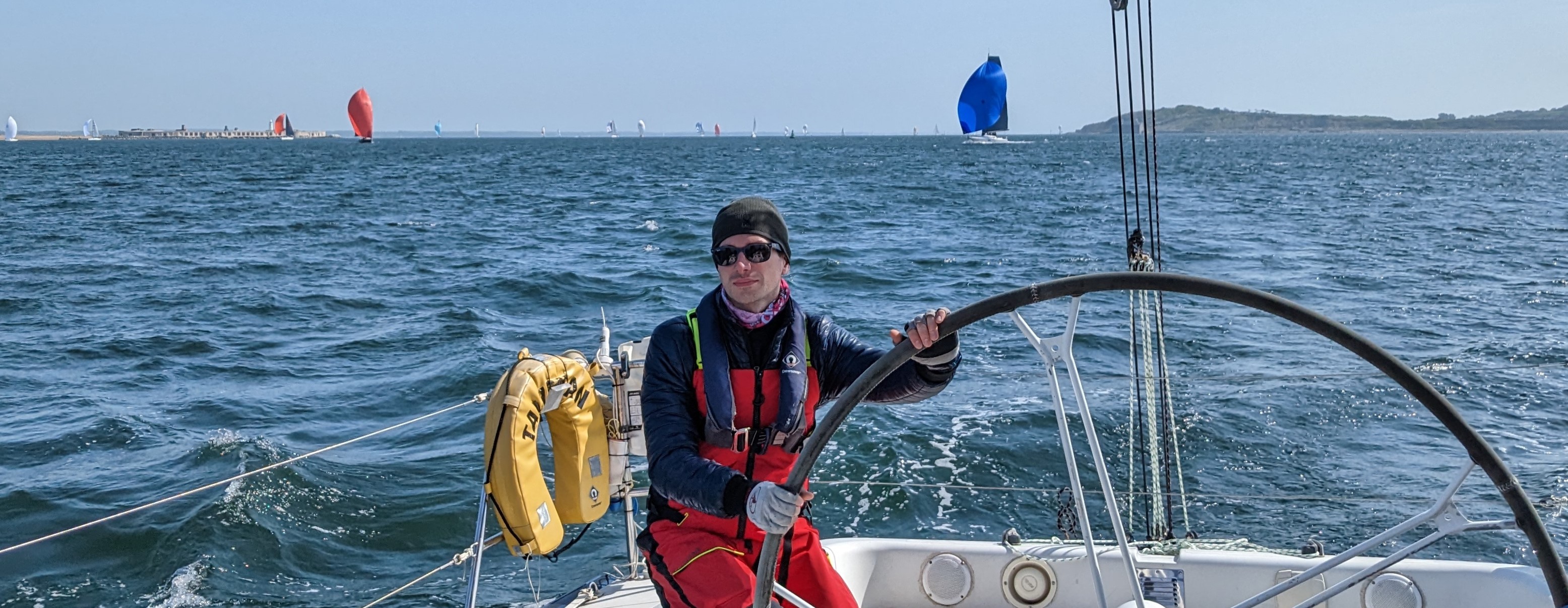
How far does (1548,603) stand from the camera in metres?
2.82

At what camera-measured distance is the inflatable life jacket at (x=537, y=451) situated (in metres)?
3.03

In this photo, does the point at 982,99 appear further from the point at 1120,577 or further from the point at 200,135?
the point at 200,135

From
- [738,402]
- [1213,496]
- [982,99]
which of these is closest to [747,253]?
[738,402]

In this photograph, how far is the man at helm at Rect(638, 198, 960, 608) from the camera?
230cm

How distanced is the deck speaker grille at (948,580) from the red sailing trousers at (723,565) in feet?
2.90

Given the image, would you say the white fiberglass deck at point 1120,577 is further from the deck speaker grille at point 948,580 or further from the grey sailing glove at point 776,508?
the grey sailing glove at point 776,508

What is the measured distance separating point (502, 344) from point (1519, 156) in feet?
222

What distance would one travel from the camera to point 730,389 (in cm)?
234

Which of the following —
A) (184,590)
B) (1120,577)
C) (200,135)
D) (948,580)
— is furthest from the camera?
(200,135)

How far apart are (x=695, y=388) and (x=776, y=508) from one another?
58 cm

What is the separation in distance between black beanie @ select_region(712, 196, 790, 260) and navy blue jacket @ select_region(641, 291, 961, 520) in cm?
18

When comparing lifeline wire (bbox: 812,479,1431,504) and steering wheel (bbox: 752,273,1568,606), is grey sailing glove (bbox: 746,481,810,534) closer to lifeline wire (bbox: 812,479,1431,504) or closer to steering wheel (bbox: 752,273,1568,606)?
steering wheel (bbox: 752,273,1568,606)

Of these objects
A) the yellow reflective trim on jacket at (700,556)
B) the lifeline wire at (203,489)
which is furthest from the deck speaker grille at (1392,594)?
the lifeline wire at (203,489)

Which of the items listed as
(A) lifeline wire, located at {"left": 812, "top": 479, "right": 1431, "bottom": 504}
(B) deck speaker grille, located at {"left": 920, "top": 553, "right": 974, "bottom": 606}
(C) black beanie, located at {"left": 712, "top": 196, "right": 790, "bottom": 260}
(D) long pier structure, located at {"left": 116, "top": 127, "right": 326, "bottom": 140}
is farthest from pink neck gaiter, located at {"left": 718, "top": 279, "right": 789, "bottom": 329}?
(D) long pier structure, located at {"left": 116, "top": 127, "right": 326, "bottom": 140}
